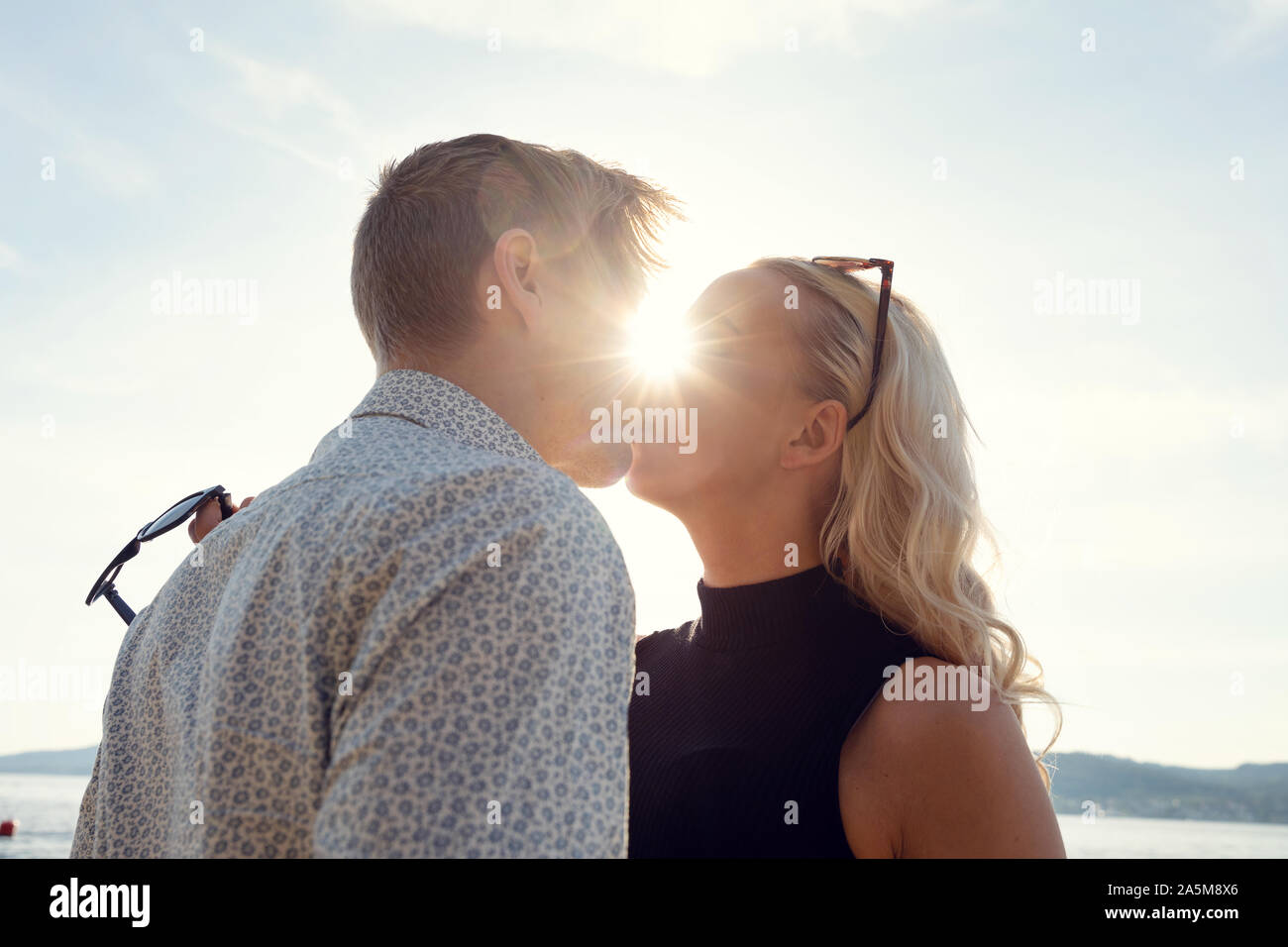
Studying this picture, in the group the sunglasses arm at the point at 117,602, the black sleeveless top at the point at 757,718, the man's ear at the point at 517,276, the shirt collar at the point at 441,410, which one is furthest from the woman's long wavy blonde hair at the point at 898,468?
the sunglasses arm at the point at 117,602

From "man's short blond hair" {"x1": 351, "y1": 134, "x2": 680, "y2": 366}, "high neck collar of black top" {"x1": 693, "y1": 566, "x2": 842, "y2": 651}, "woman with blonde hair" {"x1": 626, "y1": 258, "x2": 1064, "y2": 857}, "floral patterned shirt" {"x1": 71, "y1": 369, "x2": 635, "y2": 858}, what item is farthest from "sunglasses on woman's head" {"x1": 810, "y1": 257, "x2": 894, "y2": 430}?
"floral patterned shirt" {"x1": 71, "y1": 369, "x2": 635, "y2": 858}

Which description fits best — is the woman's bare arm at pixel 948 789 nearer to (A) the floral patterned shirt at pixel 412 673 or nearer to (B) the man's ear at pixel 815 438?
(B) the man's ear at pixel 815 438

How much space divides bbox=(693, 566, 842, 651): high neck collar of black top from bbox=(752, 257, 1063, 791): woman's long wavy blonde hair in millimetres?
99

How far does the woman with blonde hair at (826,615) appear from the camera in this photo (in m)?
2.61

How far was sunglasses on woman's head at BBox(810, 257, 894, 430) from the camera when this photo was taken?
11.3 feet

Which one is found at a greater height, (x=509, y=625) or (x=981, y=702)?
(x=509, y=625)

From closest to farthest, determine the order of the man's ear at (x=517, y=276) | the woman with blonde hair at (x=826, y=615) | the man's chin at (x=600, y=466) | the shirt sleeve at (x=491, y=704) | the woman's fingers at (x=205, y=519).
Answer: the shirt sleeve at (x=491, y=704), the man's ear at (x=517, y=276), the woman with blonde hair at (x=826, y=615), the man's chin at (x=600, y=466), the woman's fingers at (x=205, y=519)

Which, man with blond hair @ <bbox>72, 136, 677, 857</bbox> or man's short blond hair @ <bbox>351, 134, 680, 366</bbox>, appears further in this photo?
man's short blond hair @ <bbox>351, 134, 680, 366</bbox>

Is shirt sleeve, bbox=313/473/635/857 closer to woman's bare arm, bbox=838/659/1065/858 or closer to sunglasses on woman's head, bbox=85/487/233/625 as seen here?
woman's bare arm, bbox=838/659/1065/858

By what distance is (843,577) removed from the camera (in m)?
3.33
